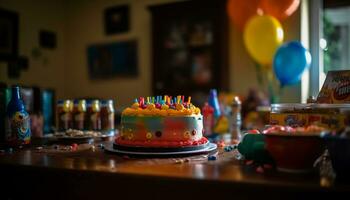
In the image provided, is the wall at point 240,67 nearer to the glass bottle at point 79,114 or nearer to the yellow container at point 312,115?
the glass bottle at point 79,114

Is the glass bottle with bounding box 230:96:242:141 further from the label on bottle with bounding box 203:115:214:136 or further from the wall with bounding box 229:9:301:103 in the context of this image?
the wall with bounding box 229:9:301:103

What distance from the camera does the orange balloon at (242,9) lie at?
2.59 m

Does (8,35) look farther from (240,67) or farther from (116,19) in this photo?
(240,67)

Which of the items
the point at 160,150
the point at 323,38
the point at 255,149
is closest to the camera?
the point at 255,149

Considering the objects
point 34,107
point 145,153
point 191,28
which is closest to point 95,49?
point 191,28

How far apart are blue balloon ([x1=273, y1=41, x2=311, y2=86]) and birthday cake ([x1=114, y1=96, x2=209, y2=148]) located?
1246 millimetres

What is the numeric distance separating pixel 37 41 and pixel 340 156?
11.9 feet

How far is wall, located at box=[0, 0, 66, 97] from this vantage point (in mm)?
3531

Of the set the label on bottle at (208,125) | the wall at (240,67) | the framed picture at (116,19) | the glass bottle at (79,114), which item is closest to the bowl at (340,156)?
the label on bottle at (208,125)

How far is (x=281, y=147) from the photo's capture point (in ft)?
2.58

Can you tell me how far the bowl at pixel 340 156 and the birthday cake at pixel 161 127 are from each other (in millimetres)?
461

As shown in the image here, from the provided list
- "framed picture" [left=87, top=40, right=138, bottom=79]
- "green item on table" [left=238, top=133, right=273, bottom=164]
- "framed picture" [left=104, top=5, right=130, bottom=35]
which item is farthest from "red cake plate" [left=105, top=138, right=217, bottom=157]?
"framed picture" [left=104, top=5, right=130, bottom=35]

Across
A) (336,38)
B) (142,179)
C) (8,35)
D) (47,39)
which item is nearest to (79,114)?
(142,179)

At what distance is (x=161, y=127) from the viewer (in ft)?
3.59
